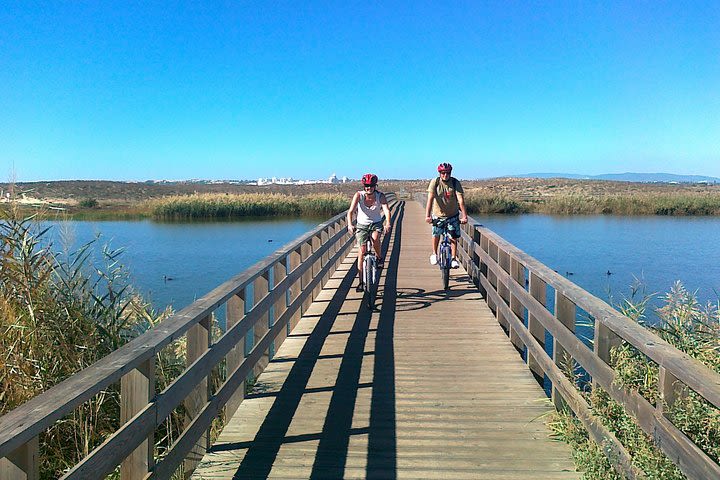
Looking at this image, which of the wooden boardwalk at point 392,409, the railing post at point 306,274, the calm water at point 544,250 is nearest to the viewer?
the wooden boardwalk at point 392,409

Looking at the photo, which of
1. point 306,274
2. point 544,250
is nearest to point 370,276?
point 306,274

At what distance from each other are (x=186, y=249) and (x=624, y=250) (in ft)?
59.6

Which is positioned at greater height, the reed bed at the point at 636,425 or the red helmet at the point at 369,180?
the red helmet at the point at 369,180

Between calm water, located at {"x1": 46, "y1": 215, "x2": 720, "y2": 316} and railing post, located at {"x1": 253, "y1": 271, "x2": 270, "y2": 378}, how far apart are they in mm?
2019

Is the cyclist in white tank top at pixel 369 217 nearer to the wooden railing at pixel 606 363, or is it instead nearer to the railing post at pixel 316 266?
the railing post at pixel 316 266

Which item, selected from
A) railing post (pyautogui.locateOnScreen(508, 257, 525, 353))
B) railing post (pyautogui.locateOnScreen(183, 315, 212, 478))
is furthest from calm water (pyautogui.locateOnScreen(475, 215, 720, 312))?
railing post (pyautogui.locateOnScreen(183, 315, 212, 478))

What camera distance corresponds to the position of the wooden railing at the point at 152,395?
1929 mm

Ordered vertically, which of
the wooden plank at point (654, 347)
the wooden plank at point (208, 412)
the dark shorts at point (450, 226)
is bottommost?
the wooden plank at point (208, 412)

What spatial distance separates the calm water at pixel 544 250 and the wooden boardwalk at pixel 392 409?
109 inches

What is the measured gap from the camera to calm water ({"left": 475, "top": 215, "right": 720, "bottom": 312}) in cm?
1630

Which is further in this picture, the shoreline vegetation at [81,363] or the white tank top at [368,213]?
the white tank top at [368,213]

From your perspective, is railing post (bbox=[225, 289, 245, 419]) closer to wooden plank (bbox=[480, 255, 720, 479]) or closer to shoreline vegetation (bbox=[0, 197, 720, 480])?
shoreline vegetation (bbox=[0, 197, 720, 480])

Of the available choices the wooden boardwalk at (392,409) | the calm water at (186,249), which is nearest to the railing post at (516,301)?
the wooden boardwalk at (392,409)

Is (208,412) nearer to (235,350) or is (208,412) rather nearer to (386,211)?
(235,350)
